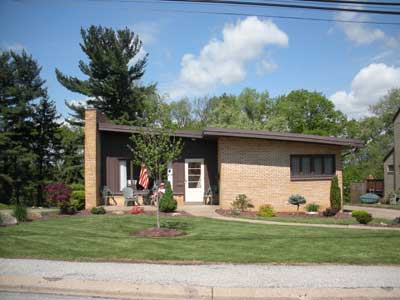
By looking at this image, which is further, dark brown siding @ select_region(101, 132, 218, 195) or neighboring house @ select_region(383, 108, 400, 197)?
neighboring house @ select_region(383, 108, 400, 197)

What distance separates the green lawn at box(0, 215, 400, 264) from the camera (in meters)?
8.58

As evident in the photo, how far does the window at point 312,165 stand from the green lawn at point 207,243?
580 centimetres

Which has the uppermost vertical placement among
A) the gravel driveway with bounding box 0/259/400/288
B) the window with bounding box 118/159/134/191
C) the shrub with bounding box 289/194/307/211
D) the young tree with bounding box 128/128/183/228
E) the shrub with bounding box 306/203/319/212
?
the young tree with bounding box 128/128/183/228

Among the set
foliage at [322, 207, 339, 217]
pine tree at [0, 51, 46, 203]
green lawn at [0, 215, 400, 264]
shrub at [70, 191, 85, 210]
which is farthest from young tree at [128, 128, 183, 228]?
pine tree at [0, 51, 46, 203]

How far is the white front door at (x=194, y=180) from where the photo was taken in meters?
20.8

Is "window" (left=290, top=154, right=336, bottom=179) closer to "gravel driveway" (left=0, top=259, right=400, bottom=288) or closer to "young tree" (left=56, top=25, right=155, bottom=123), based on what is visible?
"gravel driveway" (left=0, top=259, right=400, bottom=288)

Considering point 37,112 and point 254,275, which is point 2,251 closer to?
point 254,275

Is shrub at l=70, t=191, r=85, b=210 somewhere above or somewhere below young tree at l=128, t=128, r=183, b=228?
below

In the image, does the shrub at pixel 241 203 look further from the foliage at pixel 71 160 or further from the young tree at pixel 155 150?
the foliage at pixel 71 160

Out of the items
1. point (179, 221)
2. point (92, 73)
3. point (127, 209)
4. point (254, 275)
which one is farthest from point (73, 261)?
point (92, 73)

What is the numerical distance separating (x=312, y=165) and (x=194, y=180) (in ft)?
19.9

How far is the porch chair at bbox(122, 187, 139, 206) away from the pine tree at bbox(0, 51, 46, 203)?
10.5 m

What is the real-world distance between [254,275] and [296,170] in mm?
11953

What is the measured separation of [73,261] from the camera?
27.0 feet
